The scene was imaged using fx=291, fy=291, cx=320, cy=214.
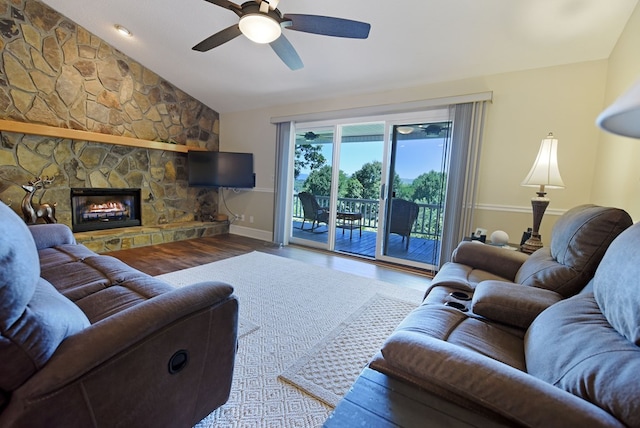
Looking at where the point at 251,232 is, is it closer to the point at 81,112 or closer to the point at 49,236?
the point at 81,112

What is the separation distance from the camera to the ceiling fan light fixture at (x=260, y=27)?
201cm

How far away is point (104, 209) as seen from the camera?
4367 millimetres

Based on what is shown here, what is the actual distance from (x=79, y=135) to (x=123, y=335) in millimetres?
4130

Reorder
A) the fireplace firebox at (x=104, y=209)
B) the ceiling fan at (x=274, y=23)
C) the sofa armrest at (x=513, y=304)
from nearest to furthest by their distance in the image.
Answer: the sofa armrest at (x=513, y=304) → the ceiling fan at (x=274, y=23) → the fireplace firebox at (x=104, y=209)

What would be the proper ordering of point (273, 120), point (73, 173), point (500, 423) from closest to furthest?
1. point (500, 423)
2. point (73, 173)
3. point (273, 120)

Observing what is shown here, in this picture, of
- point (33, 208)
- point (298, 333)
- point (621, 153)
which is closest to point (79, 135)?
point (33, 208)

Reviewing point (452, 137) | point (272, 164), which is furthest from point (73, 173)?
point (452, 137)

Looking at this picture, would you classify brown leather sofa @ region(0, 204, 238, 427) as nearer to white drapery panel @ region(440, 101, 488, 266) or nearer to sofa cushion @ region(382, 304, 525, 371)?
sofa cushion @ region(382, 304, 525, 371)

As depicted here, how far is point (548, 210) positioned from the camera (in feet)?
9.80

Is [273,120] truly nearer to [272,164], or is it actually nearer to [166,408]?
[272,164]

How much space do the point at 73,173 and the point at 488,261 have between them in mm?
5006

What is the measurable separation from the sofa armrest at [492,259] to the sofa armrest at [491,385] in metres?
1.50

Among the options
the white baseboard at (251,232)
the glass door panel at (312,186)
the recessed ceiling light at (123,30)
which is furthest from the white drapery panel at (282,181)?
the recessed ceiling light at (123,30)

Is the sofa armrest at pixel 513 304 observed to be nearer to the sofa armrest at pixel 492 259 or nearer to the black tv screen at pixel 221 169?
the sofa armrest at pixel 492 259
